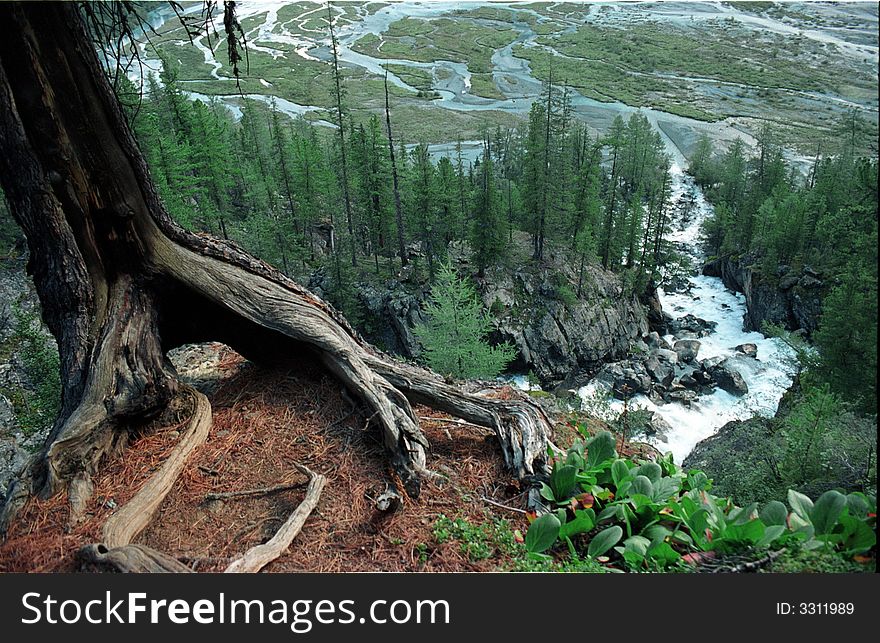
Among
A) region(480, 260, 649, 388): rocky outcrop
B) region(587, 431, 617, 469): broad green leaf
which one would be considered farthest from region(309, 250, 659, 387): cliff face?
region(587, 431, 617, 469): broad green leaf

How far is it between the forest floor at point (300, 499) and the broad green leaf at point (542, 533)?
0.15 metres

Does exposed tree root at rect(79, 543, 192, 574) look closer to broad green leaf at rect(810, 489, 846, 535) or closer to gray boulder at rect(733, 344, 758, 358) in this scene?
broad green leaf at rect(810, 489, 846, 535)

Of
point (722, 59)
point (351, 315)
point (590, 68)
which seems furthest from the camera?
point (590, 68)

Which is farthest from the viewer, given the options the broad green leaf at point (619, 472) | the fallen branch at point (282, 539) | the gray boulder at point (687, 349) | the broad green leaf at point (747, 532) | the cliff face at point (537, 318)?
the cliff face at point (537, 318)

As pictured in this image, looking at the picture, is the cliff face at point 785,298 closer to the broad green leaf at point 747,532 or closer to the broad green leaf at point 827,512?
the broad green leaf at point 827,512

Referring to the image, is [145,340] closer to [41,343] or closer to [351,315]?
[41,343]

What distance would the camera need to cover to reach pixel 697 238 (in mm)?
51562

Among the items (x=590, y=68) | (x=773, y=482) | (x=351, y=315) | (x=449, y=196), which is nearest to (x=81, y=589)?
(x=773, y=482)

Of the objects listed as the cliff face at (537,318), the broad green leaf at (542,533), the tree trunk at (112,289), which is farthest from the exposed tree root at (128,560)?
the cliff face at (537,318)

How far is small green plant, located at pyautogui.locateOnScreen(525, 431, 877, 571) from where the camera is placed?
3.78 meters

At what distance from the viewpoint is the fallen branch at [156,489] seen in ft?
12.7

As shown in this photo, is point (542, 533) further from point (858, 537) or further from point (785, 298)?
point (785, 298)

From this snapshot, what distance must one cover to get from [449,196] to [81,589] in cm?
3399

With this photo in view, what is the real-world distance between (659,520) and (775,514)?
32.4 inches
